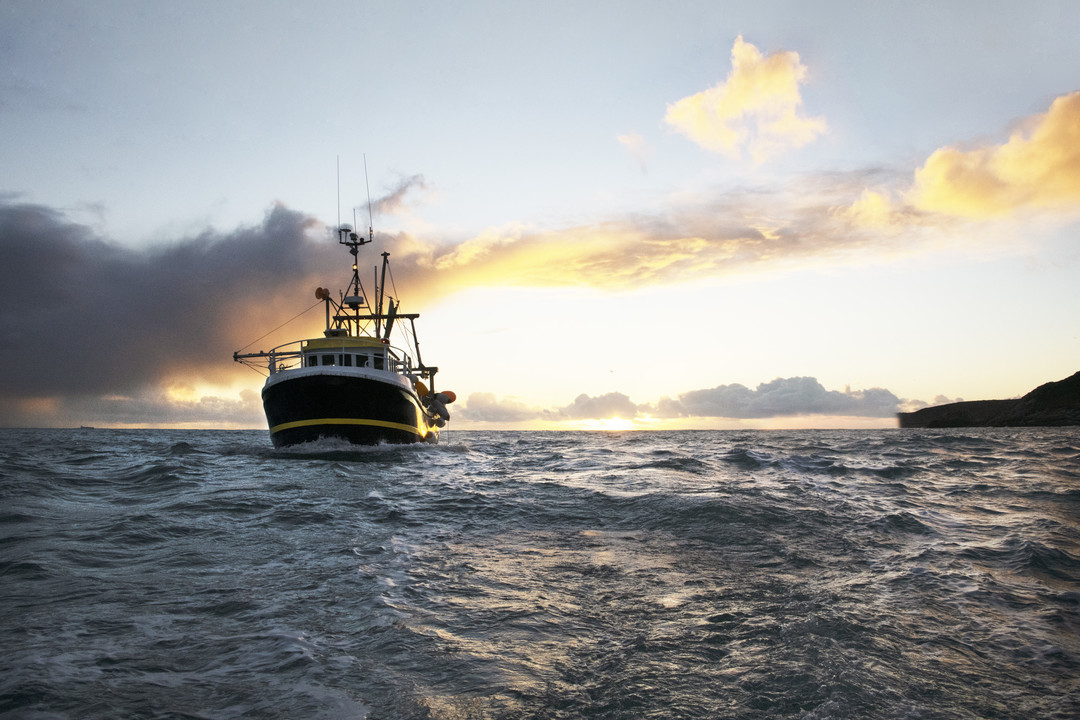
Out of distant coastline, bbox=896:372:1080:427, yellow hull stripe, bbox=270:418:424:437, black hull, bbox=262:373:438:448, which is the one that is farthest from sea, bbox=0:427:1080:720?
distant coastline, bbox=896:372:1080:427

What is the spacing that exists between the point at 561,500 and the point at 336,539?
5098mm

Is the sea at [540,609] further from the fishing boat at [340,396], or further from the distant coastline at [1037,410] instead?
the distant coastline at [1037,410]

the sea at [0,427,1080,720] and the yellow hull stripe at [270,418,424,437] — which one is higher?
the yellow hull stripe at [270,418,424,437]

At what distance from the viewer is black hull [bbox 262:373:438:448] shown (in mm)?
24812

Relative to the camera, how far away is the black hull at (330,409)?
2481 centimetres

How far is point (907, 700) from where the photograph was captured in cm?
331

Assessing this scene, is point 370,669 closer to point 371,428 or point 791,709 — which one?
point 791,709

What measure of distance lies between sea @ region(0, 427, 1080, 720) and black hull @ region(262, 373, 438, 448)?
1396 centimetres

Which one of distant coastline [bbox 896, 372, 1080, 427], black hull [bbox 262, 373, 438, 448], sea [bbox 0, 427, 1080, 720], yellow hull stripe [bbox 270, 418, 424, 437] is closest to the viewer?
sea [bbox 0, 427, 1080, 720]

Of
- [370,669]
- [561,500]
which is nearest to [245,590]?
[370,669]

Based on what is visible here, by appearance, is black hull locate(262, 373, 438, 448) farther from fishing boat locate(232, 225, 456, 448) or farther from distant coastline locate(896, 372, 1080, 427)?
distant coastline locate(896, 372, 1080, 427)

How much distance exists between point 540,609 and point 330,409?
864 inches

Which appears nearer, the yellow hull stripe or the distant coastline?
the yellow hull stripe

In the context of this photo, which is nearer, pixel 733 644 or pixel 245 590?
pixel 733 644
